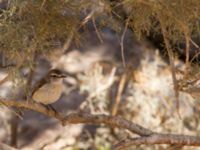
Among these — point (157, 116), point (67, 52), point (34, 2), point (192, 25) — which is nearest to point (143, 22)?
point (192, 25)

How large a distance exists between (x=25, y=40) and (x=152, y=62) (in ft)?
19.8

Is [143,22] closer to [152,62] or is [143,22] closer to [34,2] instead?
[34,2]

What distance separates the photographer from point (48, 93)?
255 inches

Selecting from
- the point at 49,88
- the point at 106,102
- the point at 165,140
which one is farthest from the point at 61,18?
the point at 106,102

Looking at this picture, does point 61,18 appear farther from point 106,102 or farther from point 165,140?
point 106,102

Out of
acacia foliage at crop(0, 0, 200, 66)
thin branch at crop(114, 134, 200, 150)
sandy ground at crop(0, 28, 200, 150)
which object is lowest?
sandy ground at crop(0, 28, 200, 150)

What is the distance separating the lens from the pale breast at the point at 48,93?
20.6ft

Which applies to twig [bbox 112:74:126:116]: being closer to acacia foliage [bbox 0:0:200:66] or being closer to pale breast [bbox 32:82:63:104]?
pale breast [bbox 32:82:63:104]

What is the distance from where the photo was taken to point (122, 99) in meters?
10.1

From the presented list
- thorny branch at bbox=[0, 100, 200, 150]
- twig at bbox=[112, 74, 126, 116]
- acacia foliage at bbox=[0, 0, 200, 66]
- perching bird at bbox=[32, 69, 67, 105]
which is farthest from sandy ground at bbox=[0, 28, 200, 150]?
acacia foliage at bbox=[0, 0, 200, 66]

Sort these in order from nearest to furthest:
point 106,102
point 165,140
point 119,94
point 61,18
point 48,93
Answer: point 61,18 → point 165,140 → point 48,93 → point 106,102 → point 119,94

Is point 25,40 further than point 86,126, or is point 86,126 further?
point 86,126

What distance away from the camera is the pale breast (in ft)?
20.6

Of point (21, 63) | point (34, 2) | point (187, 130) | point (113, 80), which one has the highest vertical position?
point (34, 2)
